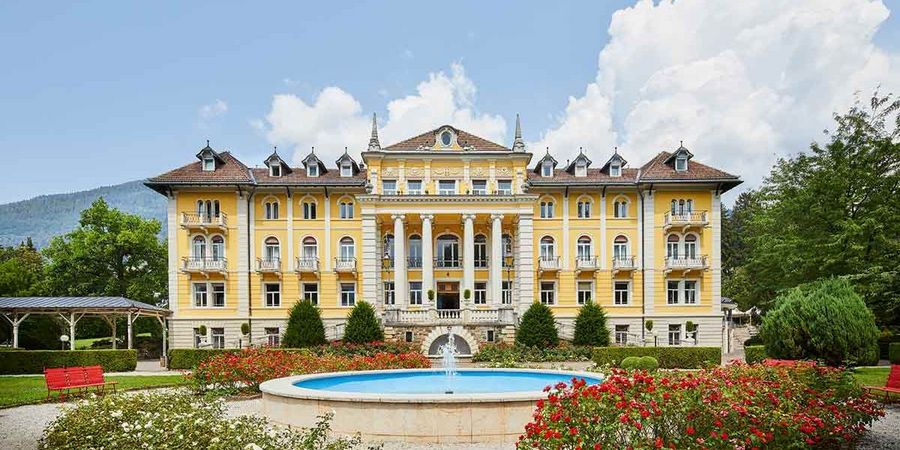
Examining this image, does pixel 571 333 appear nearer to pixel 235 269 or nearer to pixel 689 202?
pixel 689 202

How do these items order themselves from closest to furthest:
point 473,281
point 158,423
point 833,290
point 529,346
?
1. point 158,423
2. point 833,290
3. point 529,346
4. point 473,281

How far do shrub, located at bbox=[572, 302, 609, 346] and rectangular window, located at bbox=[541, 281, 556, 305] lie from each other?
358 centimetres

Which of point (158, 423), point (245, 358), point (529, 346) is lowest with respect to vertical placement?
point (529, 346)

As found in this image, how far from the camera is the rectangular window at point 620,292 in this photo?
123 ft

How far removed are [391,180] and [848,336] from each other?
2576 cm

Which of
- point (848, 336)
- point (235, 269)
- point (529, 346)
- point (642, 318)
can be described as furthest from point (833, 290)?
point (235, 269)

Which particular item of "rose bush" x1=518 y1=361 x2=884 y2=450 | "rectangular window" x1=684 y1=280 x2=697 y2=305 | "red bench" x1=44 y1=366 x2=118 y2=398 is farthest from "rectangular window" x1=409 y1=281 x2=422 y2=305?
"rose bush" x1=518 y1=361 x2=884 y2=450

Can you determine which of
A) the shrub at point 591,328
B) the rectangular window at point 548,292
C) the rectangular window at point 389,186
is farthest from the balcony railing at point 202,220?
the shrub at point 591,328

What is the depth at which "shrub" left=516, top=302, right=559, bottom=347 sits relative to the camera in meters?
32.9

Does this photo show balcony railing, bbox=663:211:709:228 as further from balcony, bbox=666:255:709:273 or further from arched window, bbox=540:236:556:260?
arched window, bbox=540:236:556:260

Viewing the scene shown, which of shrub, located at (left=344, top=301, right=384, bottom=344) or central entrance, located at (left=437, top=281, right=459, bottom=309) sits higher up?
central entrance, located at (left=437, top=281, right=459, bottom=309)

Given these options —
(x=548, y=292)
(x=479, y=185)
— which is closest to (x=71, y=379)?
(x=479, y=185)

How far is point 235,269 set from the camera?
37.0 metres

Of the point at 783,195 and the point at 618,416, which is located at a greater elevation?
the point at 783,195
